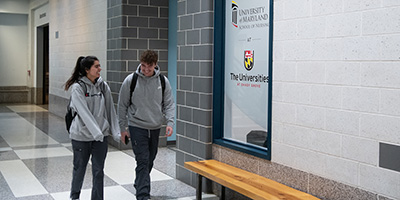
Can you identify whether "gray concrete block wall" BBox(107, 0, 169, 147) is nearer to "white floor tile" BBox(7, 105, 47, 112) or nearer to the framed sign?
the framed sign

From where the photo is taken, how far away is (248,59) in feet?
15.1

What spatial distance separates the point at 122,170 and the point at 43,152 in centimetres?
194

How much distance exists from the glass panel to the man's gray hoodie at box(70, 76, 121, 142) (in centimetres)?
126

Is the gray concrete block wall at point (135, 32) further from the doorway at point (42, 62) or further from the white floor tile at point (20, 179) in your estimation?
the doorway at point (42, 62)

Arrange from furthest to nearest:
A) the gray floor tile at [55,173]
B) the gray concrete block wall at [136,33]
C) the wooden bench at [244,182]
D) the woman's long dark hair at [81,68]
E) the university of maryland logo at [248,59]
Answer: the gray concrete block wall at [136,33]
the gray floor tile at [55,173]
the university of maryland logo at [248,59]
the woman's long dark hair at [81,68]
the wooden bench at [244,182]

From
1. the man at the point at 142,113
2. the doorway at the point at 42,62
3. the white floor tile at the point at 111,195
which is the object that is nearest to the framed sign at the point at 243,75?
the man at the point at 142,113

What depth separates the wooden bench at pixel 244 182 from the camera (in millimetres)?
3641

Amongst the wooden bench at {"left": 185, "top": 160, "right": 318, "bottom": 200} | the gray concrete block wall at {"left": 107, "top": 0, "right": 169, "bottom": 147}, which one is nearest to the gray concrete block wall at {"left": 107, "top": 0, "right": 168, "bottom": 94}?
the gray concrete block wall at {"left": 107, "top": 0, "right": 169, "bottom": 147}

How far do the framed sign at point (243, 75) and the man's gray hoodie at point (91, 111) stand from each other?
125cm

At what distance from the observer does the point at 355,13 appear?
327 cm

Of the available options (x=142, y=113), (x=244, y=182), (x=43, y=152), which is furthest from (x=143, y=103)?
(x=43, y=152)

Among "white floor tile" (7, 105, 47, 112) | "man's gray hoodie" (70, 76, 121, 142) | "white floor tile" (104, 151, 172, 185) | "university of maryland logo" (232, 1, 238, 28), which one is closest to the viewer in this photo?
"man's gray hoodie" (70, 76, 121, 142)

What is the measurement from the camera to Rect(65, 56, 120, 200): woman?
4035 mm

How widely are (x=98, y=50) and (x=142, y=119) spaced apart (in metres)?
4.70
